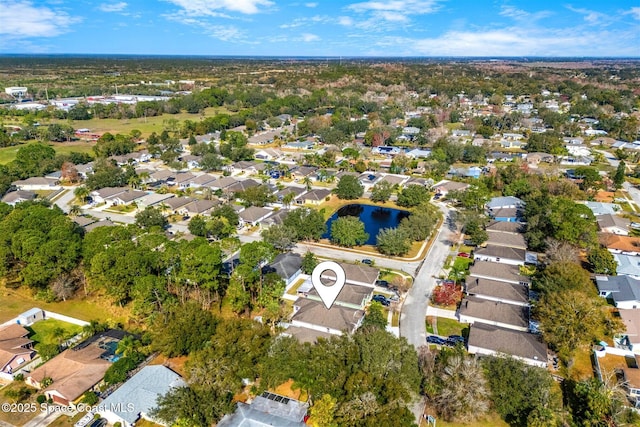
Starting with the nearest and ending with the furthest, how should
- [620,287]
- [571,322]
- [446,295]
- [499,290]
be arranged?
[571,322]
[446,295]
[499,290]
[620,287]

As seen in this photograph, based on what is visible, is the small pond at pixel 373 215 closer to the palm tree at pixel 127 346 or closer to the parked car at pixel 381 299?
the parked car at pixel 381 299

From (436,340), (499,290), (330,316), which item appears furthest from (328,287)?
(499,290)

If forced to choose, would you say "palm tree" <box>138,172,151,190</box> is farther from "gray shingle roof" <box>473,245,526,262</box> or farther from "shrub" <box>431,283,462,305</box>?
"gray shingle roof" <box>473,245,526,262</box>

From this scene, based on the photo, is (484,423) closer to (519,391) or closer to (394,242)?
(519,391)

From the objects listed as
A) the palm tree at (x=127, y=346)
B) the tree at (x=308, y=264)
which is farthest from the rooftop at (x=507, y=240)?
the palm tree at (x=127, y=346)

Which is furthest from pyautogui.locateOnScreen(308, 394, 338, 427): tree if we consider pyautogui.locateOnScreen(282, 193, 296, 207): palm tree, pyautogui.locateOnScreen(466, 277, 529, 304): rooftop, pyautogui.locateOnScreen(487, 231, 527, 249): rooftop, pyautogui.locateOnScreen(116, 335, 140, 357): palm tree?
pyautogui.locateOnScreen(282, 193, 296, 207): palm tree

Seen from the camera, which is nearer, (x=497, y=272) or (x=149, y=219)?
(x=497, y=272)
